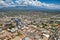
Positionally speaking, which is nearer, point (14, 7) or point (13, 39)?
point (13, 39)

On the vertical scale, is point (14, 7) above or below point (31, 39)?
below

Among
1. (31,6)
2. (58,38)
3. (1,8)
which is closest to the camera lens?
(58,38)

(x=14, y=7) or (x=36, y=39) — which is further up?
(x=36, y=39)

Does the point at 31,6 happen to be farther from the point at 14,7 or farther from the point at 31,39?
the point at 31,39

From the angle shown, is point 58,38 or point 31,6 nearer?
point 58,38

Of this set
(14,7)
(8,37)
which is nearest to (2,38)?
(8,37)

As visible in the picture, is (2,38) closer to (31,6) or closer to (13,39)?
(13,39)

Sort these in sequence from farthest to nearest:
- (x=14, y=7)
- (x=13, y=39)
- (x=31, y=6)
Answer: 1. (x=31, y=6)
2. (x=14, y=7)
3. (x=13, y=39)

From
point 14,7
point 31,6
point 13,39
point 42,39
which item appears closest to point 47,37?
point 42,39

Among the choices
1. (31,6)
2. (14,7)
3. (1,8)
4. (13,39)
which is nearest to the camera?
(13,39)
